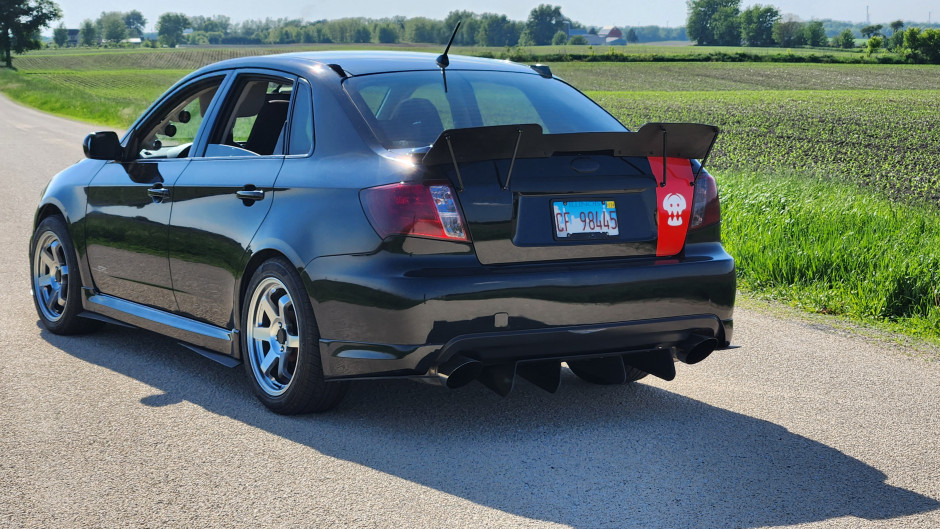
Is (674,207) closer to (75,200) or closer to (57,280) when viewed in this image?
(75,200)

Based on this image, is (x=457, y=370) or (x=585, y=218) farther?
(x=585, y=218)

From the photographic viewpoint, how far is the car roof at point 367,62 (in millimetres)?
5164

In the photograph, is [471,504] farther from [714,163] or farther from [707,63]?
[707,63]

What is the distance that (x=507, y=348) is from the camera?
4418 mm

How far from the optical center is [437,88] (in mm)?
5109

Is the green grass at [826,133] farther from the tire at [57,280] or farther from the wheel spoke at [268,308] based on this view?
the wheel spoke at [268,308]

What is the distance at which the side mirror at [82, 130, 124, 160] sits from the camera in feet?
20.0

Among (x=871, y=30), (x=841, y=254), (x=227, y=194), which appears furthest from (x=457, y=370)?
(x=871, y=30)

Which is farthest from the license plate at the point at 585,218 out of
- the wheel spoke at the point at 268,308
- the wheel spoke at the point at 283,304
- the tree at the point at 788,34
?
the tree at the point at 788,34

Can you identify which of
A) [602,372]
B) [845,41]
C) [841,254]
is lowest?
[841,254]

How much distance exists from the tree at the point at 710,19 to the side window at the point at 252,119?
6310 inches

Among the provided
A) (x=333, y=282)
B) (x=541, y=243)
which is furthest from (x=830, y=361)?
(x=333, y=282)

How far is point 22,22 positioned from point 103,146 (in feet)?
411

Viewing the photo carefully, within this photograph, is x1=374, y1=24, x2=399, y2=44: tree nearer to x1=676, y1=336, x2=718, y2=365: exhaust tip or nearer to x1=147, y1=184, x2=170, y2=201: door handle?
x1=147, y1=184, x2=170, y2=201: door handle
